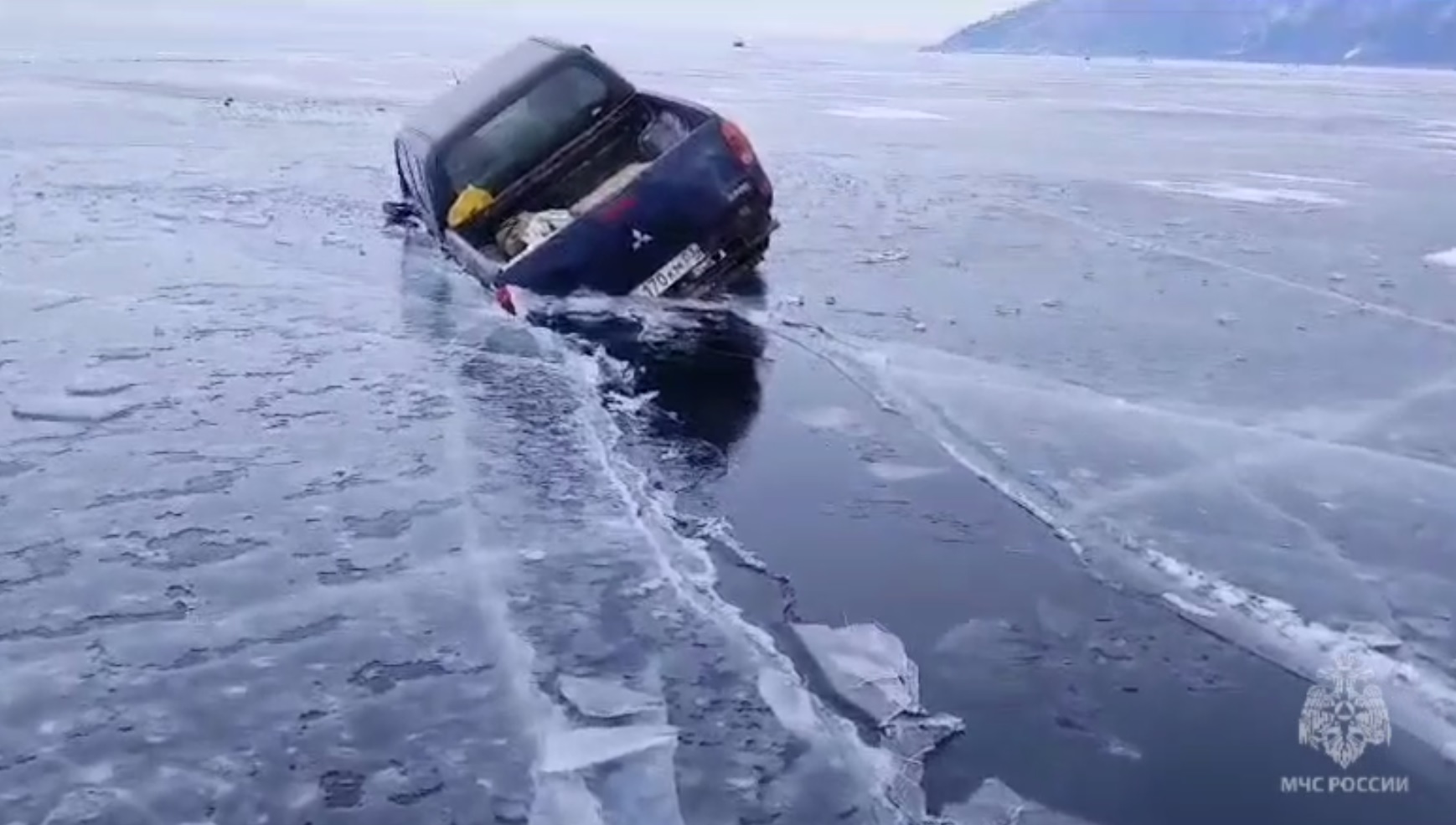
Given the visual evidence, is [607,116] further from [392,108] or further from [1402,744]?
[392,108]

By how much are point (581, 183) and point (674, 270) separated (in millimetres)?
2426

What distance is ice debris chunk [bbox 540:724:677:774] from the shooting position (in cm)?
457

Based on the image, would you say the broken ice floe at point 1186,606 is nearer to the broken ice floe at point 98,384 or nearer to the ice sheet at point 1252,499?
the ice sheet at point 1252,499

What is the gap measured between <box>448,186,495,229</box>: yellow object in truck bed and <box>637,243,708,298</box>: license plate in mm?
2183

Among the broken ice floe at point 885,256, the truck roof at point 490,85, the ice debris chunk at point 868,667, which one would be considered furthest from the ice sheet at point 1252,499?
the truck roof at point 490,85

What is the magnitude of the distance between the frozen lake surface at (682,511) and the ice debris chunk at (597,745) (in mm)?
21

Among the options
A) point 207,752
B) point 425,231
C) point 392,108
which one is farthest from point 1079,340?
point 392,108

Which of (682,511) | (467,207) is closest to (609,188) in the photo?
(467,207)

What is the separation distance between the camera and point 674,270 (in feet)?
34.3

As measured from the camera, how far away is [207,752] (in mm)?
4598

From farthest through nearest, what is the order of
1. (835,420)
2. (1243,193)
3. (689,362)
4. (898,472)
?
1. (1243,193)
2. (689,362)
3. (835,420)
4. (898,472)

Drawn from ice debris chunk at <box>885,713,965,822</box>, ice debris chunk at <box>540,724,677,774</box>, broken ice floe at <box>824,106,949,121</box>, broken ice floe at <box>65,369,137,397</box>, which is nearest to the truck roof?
broken ice floe at <box>65,369,137,397</box>

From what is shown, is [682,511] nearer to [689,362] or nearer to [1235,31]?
[689,362]

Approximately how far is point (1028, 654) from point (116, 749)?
3319 mm
